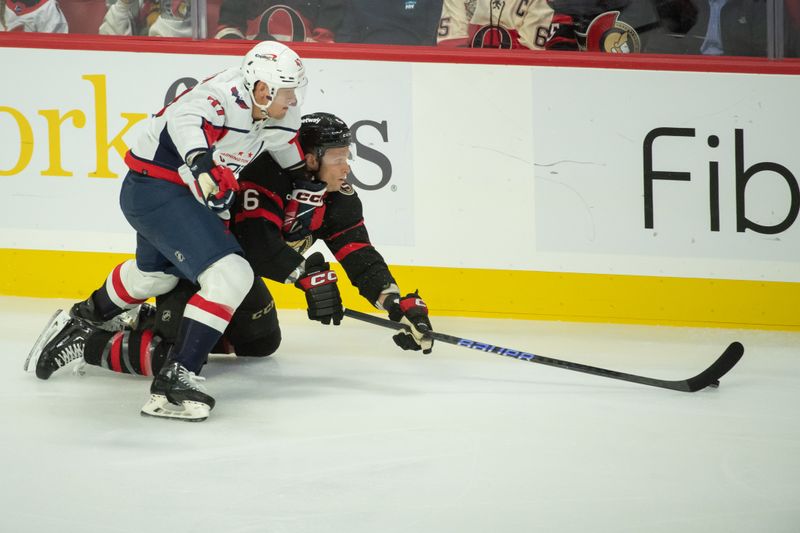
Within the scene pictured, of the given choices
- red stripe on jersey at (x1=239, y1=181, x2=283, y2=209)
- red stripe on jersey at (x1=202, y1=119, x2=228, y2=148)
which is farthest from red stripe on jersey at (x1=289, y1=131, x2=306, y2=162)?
red stripe on jersey at (x1=202, y1=119, x2=228, y2=148)

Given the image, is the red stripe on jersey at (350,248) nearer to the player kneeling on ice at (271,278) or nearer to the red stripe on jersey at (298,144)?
the player kneeling on ice at (271,278)

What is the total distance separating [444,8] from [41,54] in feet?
5.46

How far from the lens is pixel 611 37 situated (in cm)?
444

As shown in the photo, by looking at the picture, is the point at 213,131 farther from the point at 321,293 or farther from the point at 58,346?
the point at 58,346

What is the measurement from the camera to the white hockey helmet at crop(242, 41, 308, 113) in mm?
3271

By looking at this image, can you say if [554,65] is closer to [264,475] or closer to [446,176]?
[446,176]

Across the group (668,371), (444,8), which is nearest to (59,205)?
(444,8)

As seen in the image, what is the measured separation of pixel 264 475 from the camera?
282 centimetres

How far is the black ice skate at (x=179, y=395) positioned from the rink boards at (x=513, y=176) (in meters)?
1.46

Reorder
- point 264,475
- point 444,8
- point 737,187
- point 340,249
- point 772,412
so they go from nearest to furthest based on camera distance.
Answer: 1. point 264,475
2. point 772,412
3. point 340,249
4. point 737,187
5. point 444,8

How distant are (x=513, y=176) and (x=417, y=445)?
1689 mm

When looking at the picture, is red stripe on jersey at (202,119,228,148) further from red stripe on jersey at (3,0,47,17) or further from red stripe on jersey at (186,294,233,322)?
red stripe on jersey at (3,0,47,17)

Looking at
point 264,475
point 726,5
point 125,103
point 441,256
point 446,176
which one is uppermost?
point 726,5

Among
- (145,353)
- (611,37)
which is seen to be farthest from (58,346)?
(611,37)
